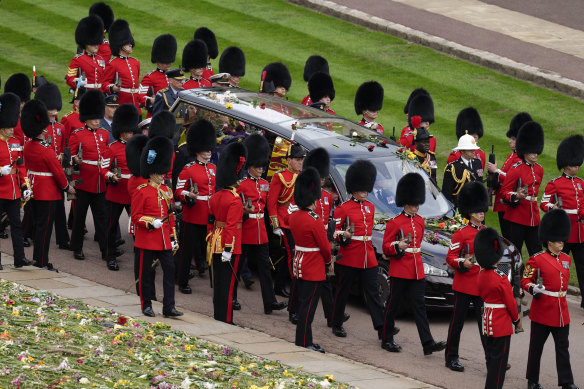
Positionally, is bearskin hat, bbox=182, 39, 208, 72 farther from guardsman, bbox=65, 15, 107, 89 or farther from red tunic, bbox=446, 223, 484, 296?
red tunic, bbox=446, 223, 484, 296

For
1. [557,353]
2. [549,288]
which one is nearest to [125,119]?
[549,288]

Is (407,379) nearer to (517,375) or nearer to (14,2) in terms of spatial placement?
(517,375)

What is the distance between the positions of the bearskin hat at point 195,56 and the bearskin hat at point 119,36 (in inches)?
44.7

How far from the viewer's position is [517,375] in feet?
Result: 36.9

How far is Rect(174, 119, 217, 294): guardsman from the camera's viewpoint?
42.3ft

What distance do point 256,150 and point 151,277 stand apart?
1.85 meters

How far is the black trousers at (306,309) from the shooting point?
37.0 feet

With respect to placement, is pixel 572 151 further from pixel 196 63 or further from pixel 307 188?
pixel 196 63

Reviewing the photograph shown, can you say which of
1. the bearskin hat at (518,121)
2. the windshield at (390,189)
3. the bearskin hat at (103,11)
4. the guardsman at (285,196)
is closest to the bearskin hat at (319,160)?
the guardsman at (285,196)

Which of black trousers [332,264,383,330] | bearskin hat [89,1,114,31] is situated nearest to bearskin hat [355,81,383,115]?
black trousers [332,264,383,330]

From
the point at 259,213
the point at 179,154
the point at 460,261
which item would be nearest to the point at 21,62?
the point at 179,154

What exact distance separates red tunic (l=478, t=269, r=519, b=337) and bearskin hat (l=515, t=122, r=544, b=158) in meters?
3.91

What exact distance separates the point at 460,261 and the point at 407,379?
1402mm

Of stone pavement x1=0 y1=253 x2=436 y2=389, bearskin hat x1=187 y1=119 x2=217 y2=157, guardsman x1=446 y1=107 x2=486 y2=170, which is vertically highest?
guardsman x1=446 y1=107 x2=486 y2=170
